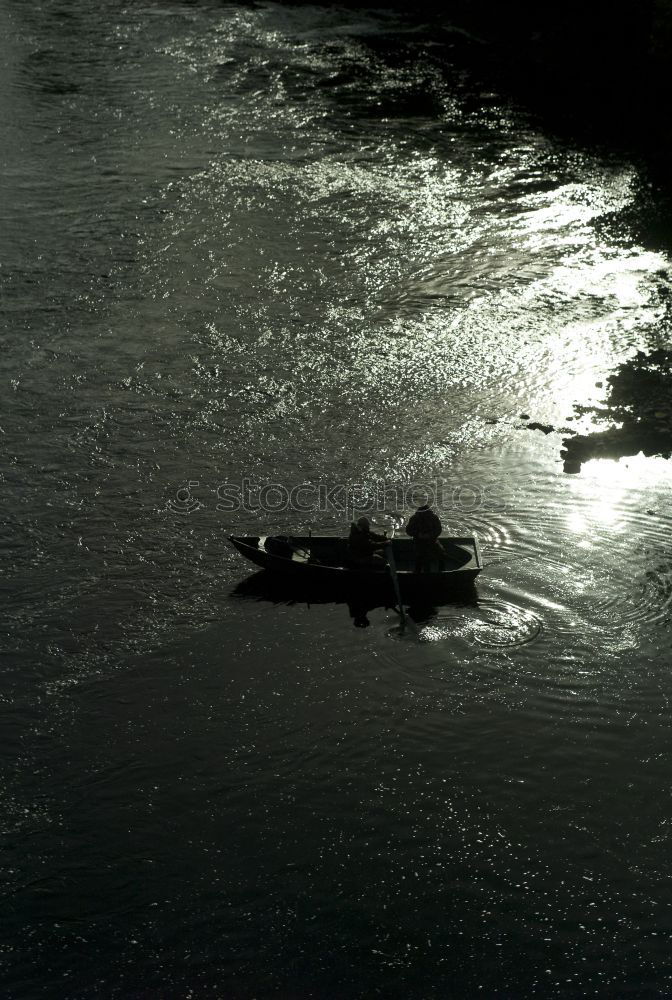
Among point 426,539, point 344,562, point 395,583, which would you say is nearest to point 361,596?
point 344,562

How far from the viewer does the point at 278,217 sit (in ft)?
123

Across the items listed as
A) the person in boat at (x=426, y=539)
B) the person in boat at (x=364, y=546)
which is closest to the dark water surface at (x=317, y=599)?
the person in boat at (x=426, y=539)

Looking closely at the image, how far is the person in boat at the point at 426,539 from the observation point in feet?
64.9

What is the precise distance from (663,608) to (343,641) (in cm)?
581

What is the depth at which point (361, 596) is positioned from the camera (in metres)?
20.5

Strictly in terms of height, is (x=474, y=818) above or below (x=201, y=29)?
below

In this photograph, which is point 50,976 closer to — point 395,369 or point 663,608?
point 663,608

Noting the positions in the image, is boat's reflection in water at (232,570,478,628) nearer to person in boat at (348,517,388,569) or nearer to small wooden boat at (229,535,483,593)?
small wooden boat at (229,535,483,593)

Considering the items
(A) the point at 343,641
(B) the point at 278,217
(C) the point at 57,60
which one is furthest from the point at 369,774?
(C) the point at 57,60

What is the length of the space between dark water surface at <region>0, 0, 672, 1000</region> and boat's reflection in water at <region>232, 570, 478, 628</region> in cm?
23

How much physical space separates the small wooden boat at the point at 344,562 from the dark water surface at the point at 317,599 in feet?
2.02

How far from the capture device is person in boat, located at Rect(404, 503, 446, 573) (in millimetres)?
19781

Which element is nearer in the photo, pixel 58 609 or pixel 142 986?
pixel 142 986

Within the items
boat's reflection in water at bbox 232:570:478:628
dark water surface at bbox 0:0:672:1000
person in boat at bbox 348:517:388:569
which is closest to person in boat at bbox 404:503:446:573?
boat's reflection in water at bbox 232:570:478:628
